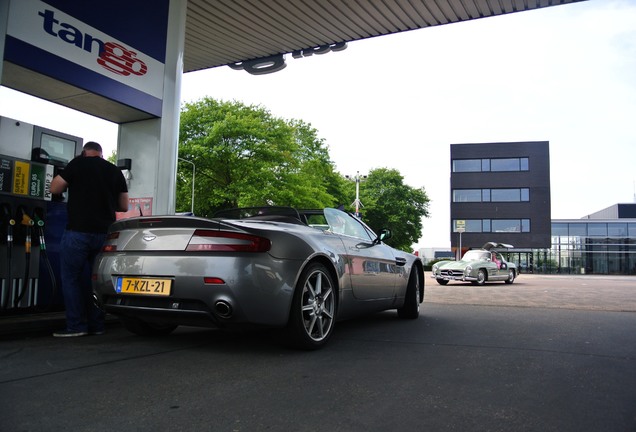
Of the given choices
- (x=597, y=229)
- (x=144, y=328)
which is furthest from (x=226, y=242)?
(x=597, y=229)

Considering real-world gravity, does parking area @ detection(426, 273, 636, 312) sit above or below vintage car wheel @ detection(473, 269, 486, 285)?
below

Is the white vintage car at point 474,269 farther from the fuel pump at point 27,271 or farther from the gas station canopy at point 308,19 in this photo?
the fuel pump at point 27,271

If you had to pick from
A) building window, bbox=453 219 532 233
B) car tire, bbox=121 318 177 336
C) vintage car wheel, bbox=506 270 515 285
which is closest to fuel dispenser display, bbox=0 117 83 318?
car tire, bbox=121 318 177 336

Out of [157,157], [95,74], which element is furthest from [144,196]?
[95,74]

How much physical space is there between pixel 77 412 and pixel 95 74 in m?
4.77

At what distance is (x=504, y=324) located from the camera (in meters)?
6.57

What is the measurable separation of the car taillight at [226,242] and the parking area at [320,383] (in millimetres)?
848

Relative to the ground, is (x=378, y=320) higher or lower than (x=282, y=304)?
lower

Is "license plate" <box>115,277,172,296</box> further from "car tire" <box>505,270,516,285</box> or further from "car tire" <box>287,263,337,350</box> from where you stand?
"car tire" <box>505,270,516,285</box>

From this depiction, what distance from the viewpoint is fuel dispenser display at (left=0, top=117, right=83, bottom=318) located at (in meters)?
5.42

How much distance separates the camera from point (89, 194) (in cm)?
510

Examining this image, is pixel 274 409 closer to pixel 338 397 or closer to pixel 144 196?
pixel 338 397

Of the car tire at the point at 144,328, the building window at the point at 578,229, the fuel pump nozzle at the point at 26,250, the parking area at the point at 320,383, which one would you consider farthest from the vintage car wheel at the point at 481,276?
the building window at the point at 578,229

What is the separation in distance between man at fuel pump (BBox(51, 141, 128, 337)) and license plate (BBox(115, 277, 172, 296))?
Result: 1013 millimetres
